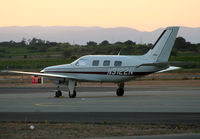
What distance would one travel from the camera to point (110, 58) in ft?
98.0

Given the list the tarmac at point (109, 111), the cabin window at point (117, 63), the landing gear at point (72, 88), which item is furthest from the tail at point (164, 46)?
the landing gear at point (72, 88)

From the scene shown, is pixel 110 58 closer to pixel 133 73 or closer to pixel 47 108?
pixel 133 73

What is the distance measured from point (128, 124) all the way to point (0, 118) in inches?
210

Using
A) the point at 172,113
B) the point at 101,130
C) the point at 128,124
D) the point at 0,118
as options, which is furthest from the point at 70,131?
the point at 172,113

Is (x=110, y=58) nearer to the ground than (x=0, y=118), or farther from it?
farther from it

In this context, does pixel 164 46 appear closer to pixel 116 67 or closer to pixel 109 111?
pixel 116 67

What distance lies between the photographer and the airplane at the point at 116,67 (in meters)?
29.1

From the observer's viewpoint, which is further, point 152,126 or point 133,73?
point 133,73

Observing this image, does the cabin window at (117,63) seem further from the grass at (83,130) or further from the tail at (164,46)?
the grass at (83,130)

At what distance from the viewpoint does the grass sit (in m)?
14.9

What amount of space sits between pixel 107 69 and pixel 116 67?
60 cm

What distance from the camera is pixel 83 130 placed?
15742 mm

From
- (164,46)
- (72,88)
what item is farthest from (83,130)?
(164,46)

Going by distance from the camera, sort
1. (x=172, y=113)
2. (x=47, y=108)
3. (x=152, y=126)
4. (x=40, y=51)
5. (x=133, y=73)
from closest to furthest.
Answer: (x=152, y=126) < (x=172, y=113) < (x=47, y=108) < (x=133, y=73) < (x=40, y=51)
